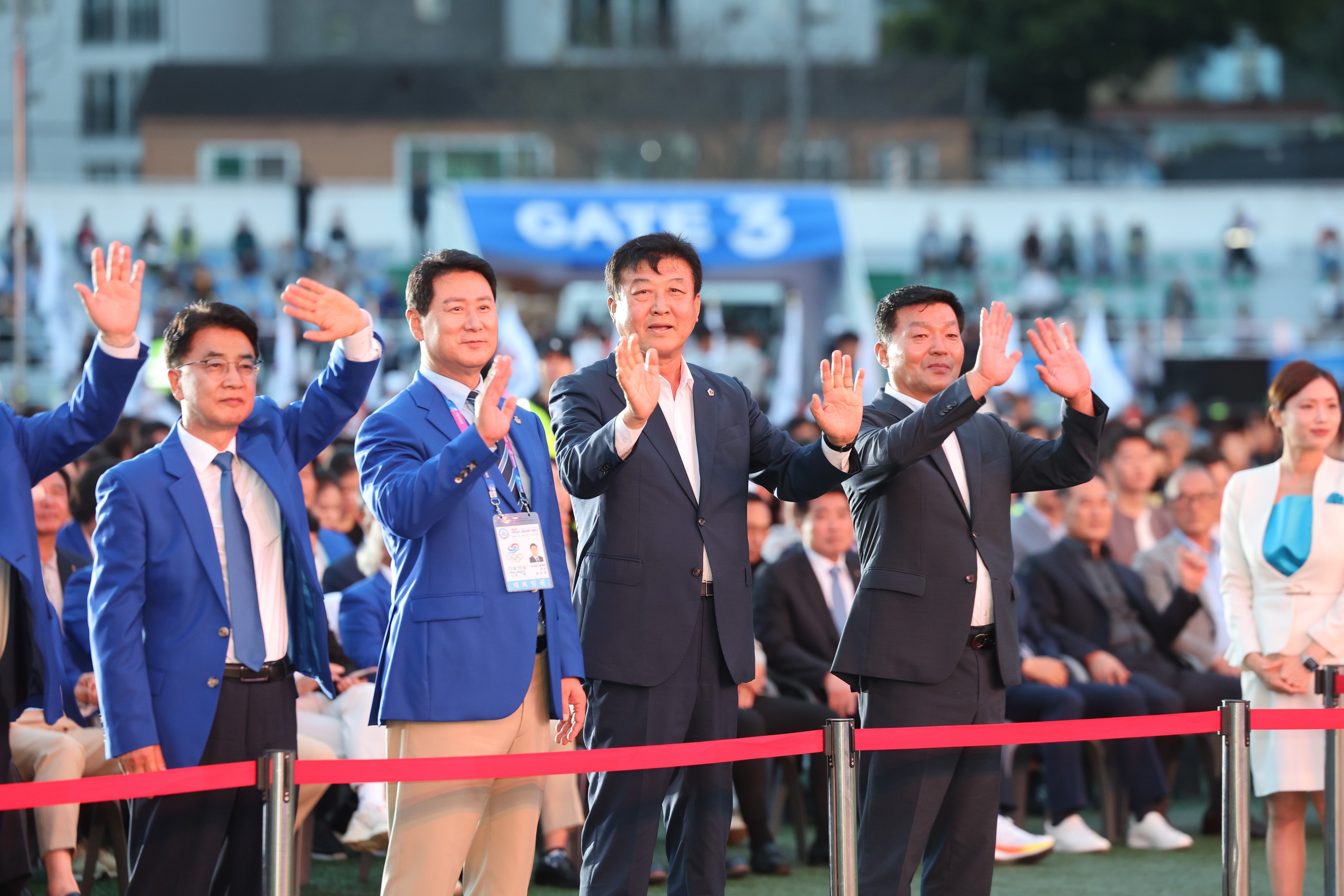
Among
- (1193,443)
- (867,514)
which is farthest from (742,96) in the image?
(867,514)

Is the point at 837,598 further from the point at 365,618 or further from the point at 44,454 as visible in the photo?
the point at 44,454

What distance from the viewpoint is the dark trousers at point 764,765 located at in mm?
5773

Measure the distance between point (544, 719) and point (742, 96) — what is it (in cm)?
3111

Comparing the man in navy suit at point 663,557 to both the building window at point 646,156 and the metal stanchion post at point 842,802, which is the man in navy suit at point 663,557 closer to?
Answer: the metal stanchion post at point 842,802

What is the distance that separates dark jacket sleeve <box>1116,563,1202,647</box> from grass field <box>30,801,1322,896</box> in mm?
968

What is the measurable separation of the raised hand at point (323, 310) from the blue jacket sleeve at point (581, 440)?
52cm

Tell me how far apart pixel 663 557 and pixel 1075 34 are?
3637 centimetres

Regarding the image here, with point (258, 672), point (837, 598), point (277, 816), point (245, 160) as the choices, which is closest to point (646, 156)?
point (245, 160)

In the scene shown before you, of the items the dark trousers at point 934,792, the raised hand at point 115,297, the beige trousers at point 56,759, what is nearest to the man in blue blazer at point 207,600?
the raised hand at point 115,297

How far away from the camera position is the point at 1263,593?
498 cm

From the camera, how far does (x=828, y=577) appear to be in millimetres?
6457

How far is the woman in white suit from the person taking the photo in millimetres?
4859

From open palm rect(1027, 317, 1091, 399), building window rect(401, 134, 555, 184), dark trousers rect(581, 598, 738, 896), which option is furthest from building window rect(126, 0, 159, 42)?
dark trousers rect(581, 598, 738, 896)

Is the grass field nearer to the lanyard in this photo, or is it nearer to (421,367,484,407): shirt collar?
the lanyard
